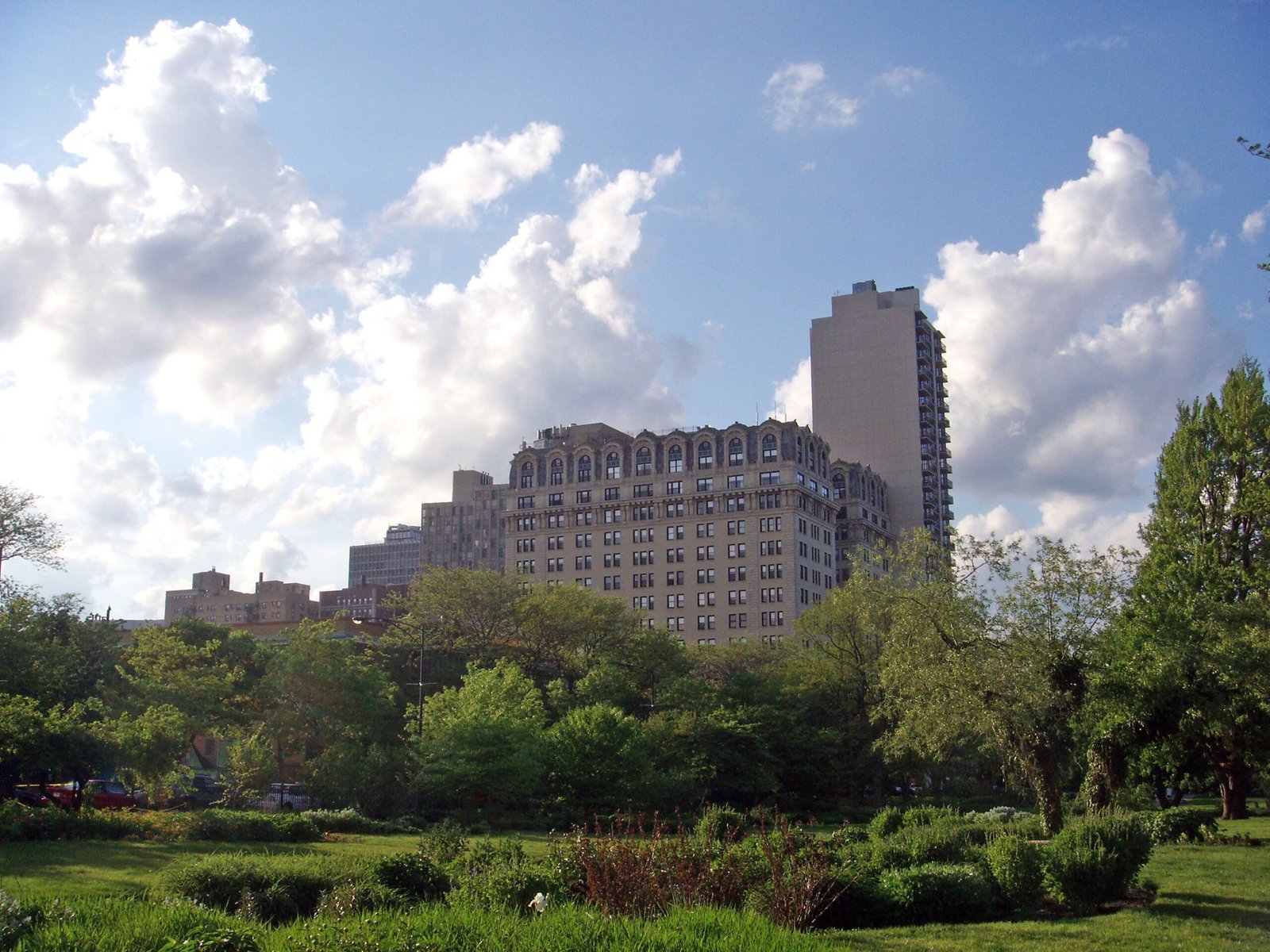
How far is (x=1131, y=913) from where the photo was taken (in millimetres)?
18062

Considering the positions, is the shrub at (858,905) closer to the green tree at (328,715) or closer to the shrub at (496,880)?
the shrub at (496,880)

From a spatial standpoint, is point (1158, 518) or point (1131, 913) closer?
point (1131, 913)

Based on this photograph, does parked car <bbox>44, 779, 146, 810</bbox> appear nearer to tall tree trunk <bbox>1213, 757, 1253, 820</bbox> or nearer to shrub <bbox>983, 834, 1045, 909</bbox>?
shrub <bbox>983, 834, 1045, 909</bbox>

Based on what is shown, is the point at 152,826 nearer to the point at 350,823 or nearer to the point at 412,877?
the point at 350,823

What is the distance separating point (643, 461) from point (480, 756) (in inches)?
3677

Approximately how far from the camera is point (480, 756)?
43.0 meters

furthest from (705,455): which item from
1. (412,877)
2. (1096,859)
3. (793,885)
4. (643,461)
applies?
(793,885)

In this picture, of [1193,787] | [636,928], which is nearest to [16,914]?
[636,928]

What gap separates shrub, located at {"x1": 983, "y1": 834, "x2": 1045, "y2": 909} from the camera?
19.0 meters

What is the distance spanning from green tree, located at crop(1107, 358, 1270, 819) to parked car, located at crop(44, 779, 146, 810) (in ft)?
111

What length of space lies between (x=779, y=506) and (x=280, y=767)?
85.4m

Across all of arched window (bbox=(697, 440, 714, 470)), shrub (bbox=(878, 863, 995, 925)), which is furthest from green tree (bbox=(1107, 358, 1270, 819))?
arched window (bbox=(697, 440, 714, 470))

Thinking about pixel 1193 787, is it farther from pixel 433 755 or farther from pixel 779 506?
pixel 779 506

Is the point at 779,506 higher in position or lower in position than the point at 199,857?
higher
